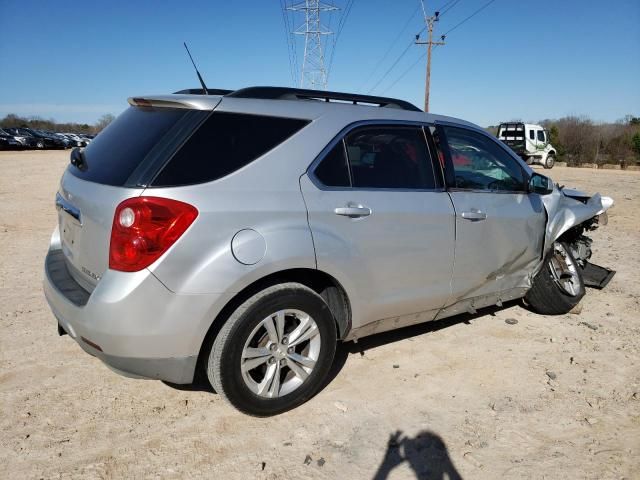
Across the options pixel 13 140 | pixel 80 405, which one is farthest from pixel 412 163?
pixel 13 140

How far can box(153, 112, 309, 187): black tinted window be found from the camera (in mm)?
2303

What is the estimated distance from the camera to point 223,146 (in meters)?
2.44

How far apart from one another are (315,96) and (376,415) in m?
2.01

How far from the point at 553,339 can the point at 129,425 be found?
3280 millimetres

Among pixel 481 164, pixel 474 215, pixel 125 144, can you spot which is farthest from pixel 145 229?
pixel 481 164

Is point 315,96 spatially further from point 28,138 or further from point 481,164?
point 28,138

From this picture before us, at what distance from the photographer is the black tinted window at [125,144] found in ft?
7.95

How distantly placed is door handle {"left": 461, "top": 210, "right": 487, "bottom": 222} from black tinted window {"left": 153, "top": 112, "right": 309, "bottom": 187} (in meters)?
1.39

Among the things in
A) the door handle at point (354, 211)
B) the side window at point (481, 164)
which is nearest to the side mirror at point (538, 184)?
the side window at point (481, 164)

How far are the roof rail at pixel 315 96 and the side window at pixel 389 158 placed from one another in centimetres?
26

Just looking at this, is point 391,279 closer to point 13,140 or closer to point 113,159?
point 113,159

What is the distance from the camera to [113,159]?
2555 mm

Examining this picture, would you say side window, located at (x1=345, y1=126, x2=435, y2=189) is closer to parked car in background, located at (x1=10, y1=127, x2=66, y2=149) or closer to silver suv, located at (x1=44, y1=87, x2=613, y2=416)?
silver suv, located at (x1=44, y1=87, x2=613, y2=416)

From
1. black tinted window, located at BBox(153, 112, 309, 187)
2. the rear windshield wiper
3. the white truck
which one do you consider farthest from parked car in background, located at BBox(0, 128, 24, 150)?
black tinted window, located at BBox(153, 112, 309, 187)
